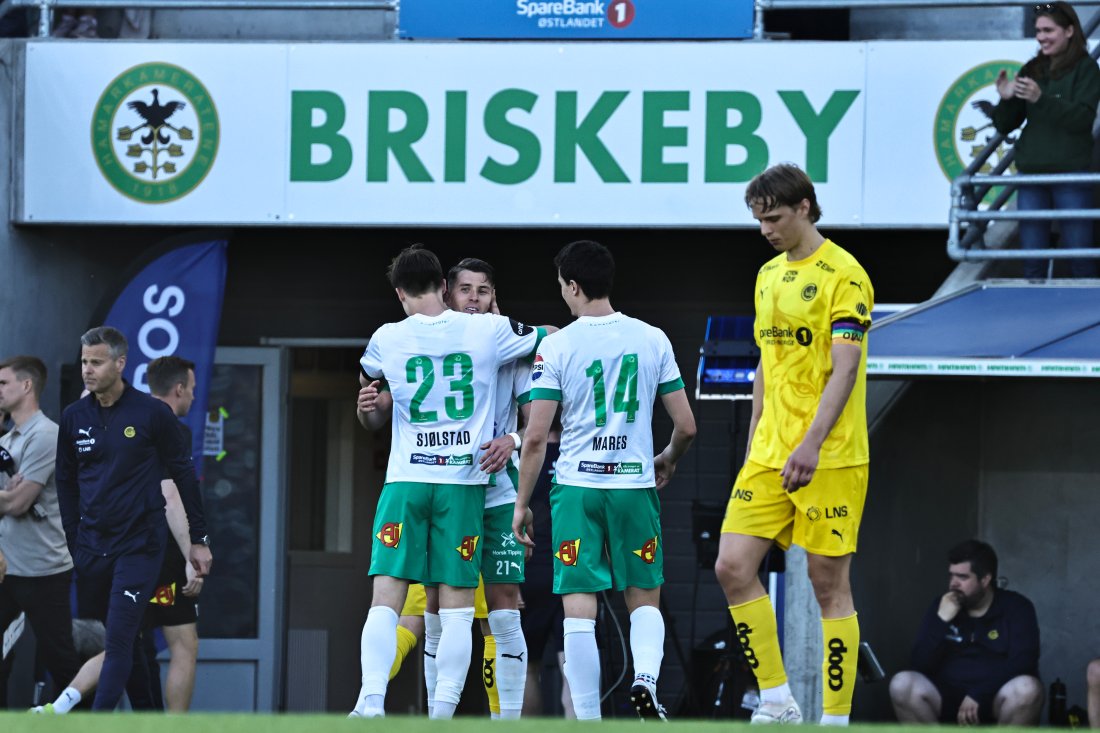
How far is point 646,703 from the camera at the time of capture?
18.3ft

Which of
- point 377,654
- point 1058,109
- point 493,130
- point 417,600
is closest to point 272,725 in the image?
point 377,654

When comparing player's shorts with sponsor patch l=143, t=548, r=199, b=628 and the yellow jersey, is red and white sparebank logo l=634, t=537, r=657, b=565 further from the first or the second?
player's shorts with sponsor patch l=143, t=548, r=199, b=628

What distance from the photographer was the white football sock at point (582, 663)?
5941 millimetres

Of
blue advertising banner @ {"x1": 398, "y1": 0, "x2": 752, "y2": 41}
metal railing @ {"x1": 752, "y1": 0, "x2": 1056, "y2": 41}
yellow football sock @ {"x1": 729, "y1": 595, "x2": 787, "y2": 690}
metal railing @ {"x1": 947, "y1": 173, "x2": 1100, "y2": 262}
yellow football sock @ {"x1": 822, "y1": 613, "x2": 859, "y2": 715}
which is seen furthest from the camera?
blue advertising banner @ {"x1": 398, "y1": 0, "x2": 752, "y2": 41}

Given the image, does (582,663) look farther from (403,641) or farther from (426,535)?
(403,641)

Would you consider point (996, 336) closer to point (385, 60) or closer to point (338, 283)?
point (385, 60)

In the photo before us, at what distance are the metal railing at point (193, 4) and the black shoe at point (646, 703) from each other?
5.24 meters

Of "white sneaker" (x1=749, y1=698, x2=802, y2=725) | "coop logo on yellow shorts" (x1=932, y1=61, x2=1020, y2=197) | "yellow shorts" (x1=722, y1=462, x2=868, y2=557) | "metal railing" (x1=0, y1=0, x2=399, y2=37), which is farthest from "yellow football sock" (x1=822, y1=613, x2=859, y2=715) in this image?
"metal railing" (x1=0, y1=0, x2=399, y2=37)

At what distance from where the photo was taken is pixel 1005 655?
8375mm

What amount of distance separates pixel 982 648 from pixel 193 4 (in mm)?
5678

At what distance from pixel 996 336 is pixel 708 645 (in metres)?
Result: 3.35

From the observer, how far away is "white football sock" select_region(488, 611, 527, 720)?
6301mm

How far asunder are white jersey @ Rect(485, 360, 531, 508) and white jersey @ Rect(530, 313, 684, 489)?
1.14 ft

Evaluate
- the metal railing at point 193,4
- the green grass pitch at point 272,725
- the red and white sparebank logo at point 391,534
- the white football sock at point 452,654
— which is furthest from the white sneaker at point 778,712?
the metal railing at point 193,4
